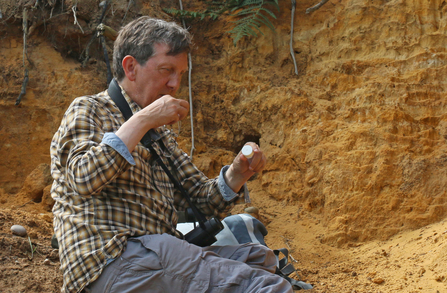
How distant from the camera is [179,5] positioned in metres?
5.83

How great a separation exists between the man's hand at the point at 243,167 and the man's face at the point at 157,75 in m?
0.58

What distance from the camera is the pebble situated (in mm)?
3262

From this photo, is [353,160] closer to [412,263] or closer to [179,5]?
[412,263]

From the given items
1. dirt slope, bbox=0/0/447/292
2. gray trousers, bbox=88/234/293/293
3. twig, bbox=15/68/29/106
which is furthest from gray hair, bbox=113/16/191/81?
twig, bbox=15/68/29/106

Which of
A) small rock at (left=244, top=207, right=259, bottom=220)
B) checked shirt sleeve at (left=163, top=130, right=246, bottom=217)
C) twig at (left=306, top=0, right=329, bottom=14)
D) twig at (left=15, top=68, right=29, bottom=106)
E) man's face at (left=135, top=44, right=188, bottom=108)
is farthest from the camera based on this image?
twig at (left=306, top=0, right=329, bottom=14)

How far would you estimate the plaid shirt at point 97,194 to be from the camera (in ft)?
6.15

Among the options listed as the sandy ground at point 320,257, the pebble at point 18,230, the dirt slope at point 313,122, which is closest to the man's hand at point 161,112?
the sandy ground at point 320,257

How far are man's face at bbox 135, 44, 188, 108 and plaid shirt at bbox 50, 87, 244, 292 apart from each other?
87 millimetres

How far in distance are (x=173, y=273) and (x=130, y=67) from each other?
116 centimetres

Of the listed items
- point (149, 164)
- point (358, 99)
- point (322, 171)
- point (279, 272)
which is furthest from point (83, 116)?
point (358, 99)

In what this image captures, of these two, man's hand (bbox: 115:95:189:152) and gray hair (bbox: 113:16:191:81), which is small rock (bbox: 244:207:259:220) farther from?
man's hand (bbox: 115:95:189:152)

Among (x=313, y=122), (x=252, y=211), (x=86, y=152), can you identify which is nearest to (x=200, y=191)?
(x=86, y=152)

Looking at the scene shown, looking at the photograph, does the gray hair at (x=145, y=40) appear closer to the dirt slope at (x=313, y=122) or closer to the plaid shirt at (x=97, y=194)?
the plaid shirt at (x=97, y=194)

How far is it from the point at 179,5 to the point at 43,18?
69.3 inches
